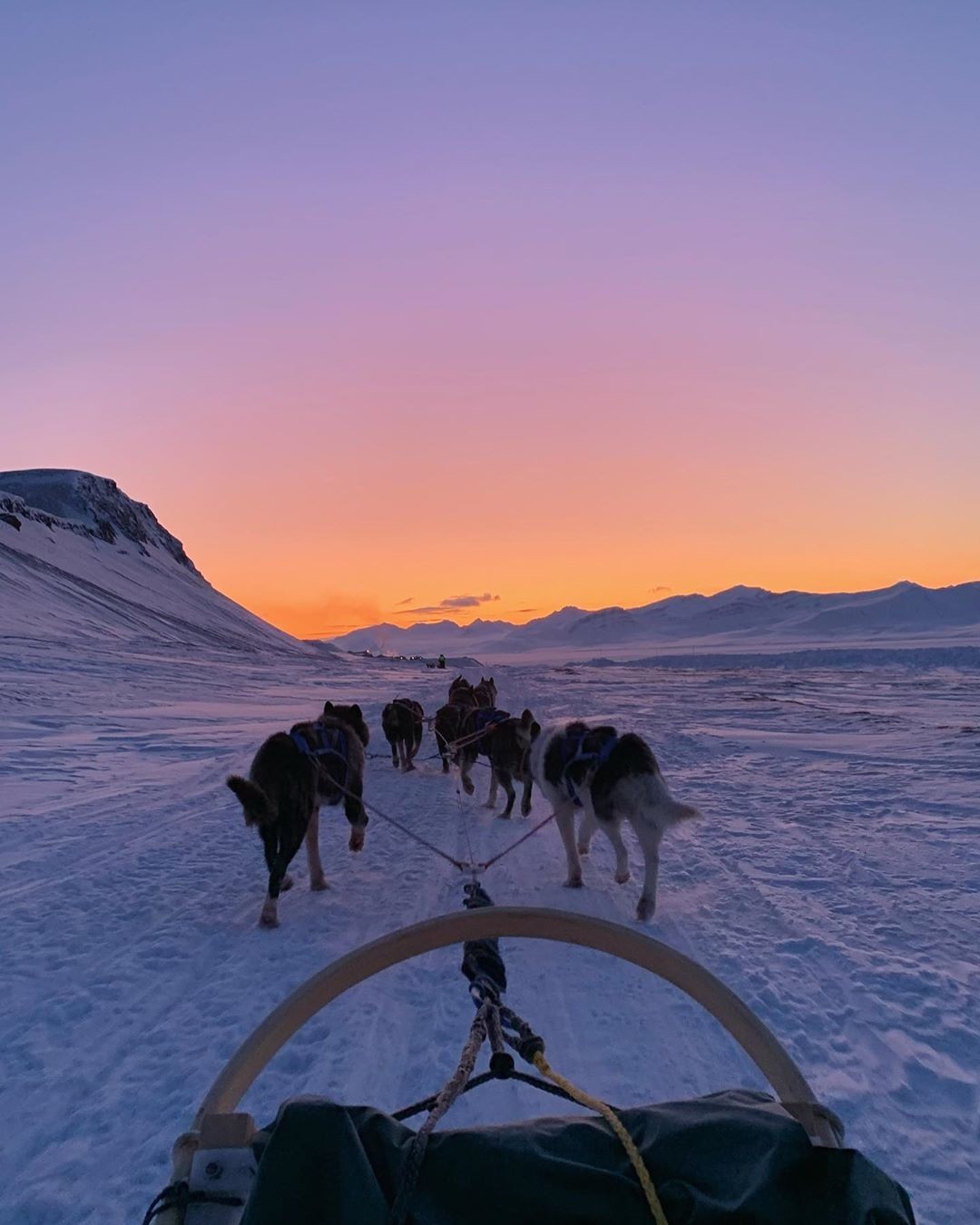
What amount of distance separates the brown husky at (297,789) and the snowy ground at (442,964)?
0.38 m

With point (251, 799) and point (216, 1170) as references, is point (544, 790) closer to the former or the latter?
point (251, 799)

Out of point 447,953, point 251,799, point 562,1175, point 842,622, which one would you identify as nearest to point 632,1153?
point 562,1175

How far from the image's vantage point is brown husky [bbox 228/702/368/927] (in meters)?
5.49

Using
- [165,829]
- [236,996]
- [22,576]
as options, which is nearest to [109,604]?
[22,576]

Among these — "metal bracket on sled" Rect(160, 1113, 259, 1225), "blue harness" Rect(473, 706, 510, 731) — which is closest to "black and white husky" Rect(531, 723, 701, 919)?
"blue harness" Rect(473, 706, 510, 731)

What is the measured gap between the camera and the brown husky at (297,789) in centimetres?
549

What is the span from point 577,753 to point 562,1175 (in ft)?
15.5

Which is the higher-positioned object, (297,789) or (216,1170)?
(216,1170)

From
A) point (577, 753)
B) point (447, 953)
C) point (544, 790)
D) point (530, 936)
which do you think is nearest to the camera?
point (530, 936)

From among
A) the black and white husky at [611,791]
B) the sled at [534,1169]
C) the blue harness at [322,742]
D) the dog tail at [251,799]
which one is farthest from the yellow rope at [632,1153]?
the blue harness at [322,742]

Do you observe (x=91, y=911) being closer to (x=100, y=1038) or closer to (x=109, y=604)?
(x=100, y=1038)

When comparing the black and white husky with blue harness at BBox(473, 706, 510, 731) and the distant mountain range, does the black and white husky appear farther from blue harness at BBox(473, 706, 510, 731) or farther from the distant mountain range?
the distant mountain range

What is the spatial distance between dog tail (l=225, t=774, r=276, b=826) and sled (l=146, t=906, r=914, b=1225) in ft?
11.9

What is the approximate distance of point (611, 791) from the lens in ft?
19.1
